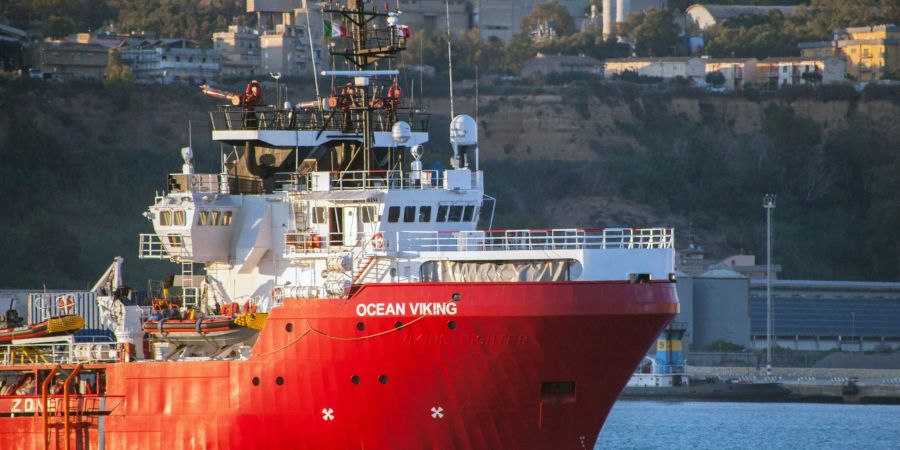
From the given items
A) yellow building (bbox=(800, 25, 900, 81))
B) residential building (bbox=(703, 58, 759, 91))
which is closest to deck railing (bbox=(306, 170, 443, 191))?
residential building (bbox=(703, 58, 759, 91))

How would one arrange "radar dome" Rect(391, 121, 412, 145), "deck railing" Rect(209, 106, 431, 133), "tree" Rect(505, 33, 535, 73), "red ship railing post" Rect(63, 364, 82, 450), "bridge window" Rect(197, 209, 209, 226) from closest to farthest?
"red ship railing post" Rect(63, 364, 82, 450) → "radar dome" Rect(391, 121, 412, 145) → "bridge window" Rect(197, 209, 209, 226) → "deck railing" Rect(209, 106, 431, 133) → "tree" Rect(505, 33, 535, 73)

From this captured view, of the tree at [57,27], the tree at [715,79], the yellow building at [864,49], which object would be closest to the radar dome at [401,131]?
the tree at [57,27]

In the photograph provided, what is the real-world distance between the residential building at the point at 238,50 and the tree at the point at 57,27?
1283 centimetres

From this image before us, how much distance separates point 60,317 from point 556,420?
13059 millimetres

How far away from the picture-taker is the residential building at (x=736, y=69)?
17488 centimetres

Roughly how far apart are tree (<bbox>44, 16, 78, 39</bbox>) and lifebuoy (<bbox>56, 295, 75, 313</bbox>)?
11134cm

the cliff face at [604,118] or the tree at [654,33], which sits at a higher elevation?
the tree at [654,33]

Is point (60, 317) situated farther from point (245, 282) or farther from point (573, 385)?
point (573, 385)

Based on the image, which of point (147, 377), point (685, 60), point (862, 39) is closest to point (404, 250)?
point (147, 377)

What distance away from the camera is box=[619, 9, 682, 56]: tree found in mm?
191250

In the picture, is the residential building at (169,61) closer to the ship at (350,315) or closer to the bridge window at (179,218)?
the ship at (350,315)

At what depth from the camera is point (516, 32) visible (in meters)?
197

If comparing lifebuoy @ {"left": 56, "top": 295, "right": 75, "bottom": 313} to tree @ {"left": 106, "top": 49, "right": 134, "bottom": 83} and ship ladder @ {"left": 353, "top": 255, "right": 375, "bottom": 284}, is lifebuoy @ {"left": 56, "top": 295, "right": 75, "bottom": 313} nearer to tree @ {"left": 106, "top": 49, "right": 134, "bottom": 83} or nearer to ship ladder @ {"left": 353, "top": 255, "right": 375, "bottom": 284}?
ship ladder @ {"left": 353, "top": 255, "right": 375, "bottom": 284}

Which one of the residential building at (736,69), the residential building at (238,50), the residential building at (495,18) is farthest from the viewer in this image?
the residential building at (495,18)
